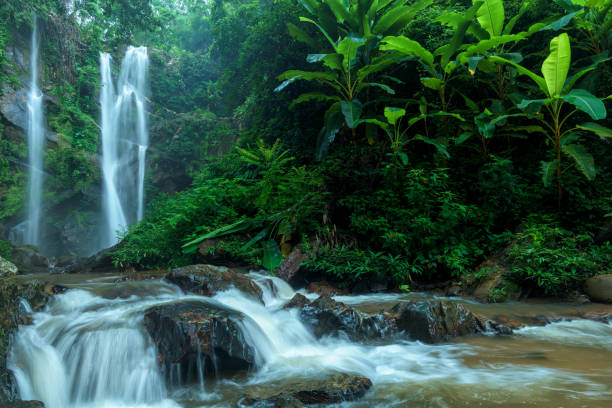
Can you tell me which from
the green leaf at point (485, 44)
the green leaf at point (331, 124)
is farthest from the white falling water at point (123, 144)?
the green leaf at point (485, 44)

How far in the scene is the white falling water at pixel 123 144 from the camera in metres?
17.0

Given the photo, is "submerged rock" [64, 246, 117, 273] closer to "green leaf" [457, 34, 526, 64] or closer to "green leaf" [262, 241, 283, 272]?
"green leaf" [262, 241, 283, 272]

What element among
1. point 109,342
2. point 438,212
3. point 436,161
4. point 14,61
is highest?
point 14,61

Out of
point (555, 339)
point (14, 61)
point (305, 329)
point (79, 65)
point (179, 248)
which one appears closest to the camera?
point (555, 339)

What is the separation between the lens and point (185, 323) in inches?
110

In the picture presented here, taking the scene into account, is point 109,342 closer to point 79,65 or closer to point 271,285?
point 271,285

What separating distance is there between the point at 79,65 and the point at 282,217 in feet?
58.8

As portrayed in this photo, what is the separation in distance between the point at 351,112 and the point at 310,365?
14.0 feet

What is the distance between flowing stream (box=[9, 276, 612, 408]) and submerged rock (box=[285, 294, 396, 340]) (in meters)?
0.10

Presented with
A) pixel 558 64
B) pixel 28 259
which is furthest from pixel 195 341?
pixel 28 259

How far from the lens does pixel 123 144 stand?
1838cm

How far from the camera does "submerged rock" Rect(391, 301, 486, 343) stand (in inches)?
132

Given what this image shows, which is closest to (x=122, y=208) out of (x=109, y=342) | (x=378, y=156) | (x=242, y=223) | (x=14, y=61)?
(x=14, y=61)

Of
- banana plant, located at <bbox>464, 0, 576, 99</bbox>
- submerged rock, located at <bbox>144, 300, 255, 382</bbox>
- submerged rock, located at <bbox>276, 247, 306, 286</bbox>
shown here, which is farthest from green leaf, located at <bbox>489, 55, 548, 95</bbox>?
submerged rock, located at <bbox>144, 300, 255, 382</bbox>
